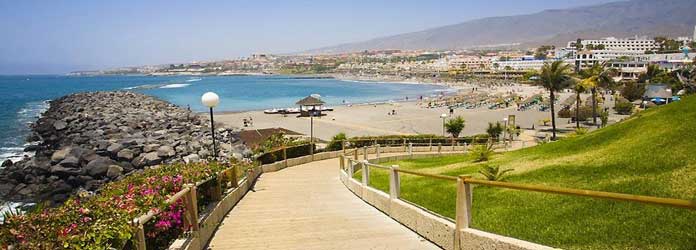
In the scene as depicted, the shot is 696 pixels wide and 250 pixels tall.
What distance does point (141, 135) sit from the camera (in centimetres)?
3158

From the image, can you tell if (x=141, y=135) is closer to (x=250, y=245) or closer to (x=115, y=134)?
(x=115, y=134)

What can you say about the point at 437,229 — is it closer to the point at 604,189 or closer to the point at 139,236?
the point at 604,189

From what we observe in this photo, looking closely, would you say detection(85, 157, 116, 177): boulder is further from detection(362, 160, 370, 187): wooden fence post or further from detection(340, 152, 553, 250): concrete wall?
detection(340, 152, 553, 250): concrete wall

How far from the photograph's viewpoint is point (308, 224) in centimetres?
788

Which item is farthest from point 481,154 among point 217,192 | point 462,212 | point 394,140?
point 394,140

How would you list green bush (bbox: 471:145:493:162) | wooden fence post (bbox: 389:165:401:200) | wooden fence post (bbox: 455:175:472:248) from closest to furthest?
wooden fence post (bbox: 455:175:472:248) → wooden fence post (bbox: 389:165:401:200) → green bush (bbox: 471:145:493:162)

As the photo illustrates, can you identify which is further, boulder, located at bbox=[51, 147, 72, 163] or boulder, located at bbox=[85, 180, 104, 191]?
boulder, located at bbox=[51, 147, 72, 163]

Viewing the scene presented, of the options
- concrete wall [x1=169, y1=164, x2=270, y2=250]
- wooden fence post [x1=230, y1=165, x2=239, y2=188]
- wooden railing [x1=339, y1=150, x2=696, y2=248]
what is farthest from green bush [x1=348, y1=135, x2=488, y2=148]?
wooden railing [x1=339, y1=150, x2=696, y2=248]

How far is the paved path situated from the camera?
253 inches

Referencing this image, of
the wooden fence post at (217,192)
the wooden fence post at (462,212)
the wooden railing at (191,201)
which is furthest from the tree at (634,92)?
the wooden fence post at (462,212)

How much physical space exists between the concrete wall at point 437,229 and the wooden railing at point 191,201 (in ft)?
9.53

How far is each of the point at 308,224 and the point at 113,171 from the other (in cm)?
1674

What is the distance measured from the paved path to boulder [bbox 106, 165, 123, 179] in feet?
38.1

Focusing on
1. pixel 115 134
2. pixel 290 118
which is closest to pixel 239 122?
pixel 290 118
